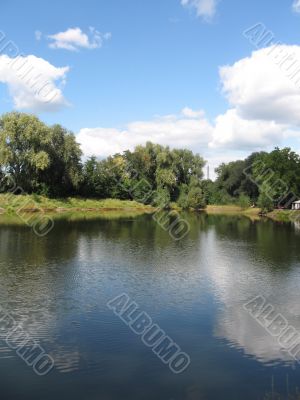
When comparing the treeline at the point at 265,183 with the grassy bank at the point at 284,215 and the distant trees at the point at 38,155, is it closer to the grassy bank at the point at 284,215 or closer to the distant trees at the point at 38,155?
the grassy bank at the point at 284,215

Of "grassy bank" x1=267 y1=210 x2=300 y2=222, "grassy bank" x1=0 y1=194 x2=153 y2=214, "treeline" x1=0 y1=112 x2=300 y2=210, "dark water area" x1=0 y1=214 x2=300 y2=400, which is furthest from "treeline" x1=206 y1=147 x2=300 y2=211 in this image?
"dark water area" x1=0 y1=214 x2=300 y2=400

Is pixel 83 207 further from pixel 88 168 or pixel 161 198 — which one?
pixel 161 198

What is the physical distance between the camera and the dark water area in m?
10.7

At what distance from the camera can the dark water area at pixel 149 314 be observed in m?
10.7

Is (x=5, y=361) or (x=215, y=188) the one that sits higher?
(x=215, y=188)

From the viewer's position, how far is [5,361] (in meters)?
11.8

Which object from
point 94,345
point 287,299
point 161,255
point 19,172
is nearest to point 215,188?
point 19,172

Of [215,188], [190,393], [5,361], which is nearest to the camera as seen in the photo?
[190,393]

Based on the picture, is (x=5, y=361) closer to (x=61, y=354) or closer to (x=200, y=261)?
(x=61, y=354)

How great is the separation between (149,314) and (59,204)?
62.5m

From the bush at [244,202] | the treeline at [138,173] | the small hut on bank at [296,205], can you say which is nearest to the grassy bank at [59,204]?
the treeline at [138,173]

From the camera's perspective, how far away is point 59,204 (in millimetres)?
76625

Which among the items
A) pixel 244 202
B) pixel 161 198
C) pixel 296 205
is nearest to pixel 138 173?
pixel 161 198

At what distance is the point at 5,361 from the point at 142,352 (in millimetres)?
3754
